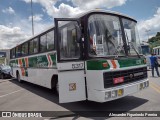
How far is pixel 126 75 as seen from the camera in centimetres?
661

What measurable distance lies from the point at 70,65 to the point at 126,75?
72.8 inches

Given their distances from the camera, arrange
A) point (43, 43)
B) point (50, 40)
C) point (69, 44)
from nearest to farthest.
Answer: point (69, 44)
point (50, 40)
point (43, 43)

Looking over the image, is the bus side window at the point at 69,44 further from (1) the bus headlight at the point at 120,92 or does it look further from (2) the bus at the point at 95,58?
(1) the bus headlight at the point at 120,92

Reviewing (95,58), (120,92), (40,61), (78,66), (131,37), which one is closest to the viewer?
(95,58)

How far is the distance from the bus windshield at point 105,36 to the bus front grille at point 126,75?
1.97ft

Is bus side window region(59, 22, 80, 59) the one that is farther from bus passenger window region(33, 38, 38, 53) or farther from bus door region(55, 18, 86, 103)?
bus passenger window region(33, 38, 38, 53)

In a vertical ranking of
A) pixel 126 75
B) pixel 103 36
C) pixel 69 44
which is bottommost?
pixel 126 75

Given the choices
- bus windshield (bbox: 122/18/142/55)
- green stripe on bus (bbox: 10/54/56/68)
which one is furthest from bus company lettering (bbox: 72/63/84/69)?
green stripe on bus (bbox: 10/54/56/68)

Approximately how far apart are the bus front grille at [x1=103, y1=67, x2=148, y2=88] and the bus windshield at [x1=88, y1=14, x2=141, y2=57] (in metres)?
0.60

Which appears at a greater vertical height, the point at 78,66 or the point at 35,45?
the point at 35,45

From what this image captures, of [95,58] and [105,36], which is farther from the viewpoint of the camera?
[105,36]

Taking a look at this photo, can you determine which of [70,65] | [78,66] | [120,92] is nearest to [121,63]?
[120,92]

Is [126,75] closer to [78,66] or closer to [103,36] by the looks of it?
[103,36]

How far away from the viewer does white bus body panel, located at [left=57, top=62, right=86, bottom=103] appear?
20.4 ft
